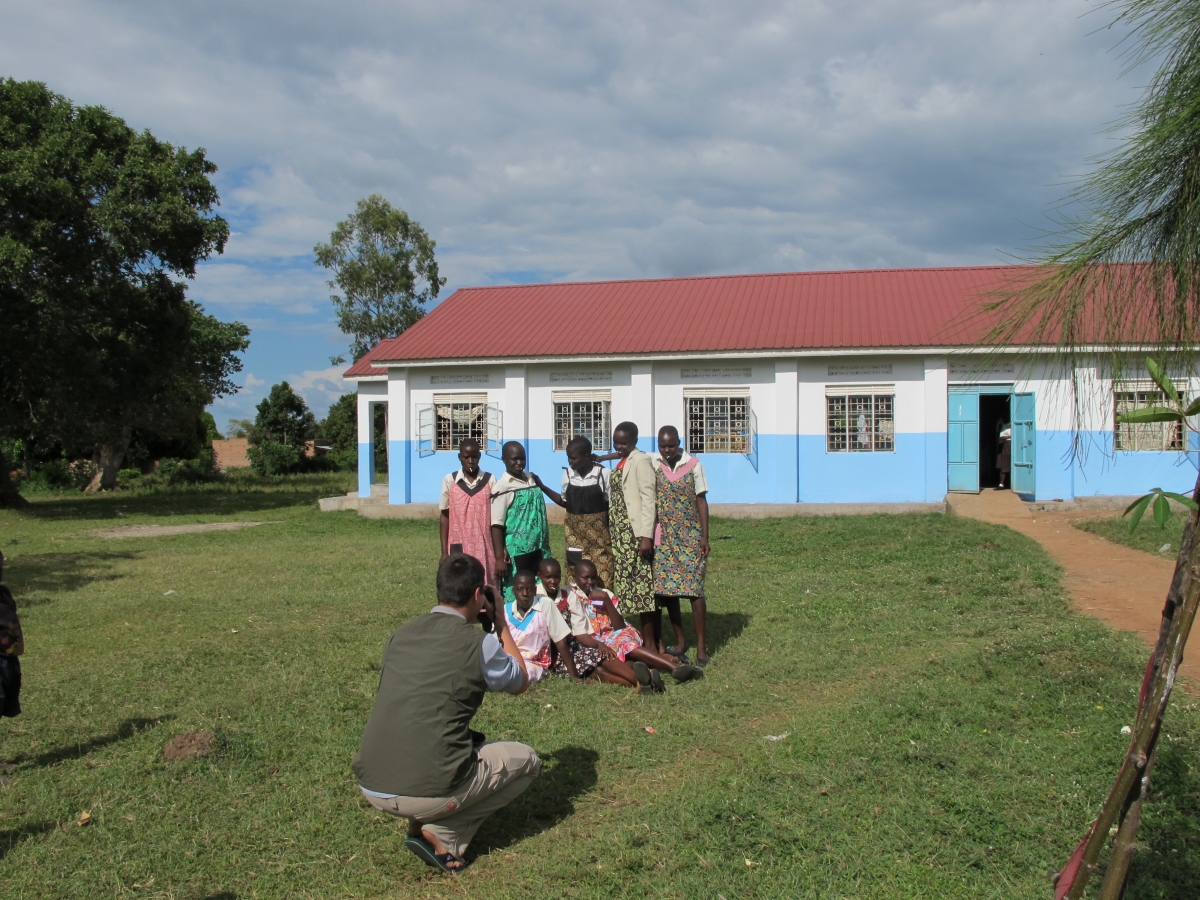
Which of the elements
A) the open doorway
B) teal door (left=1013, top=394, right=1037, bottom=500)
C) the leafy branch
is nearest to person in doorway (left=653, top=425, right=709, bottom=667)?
the leafy branch

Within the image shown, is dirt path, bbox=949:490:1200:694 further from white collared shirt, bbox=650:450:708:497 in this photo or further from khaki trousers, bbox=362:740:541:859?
khaki trousers, bbox=362:740:541:859

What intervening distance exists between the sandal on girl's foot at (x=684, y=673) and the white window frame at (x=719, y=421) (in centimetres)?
1159

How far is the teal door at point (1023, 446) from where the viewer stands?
16422 millimetres

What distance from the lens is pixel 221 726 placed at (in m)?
5.36

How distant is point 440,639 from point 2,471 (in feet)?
74.1

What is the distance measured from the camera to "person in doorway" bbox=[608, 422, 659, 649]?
6.48 meters

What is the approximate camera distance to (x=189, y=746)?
493 cm

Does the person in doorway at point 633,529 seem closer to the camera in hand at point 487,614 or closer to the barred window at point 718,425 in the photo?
the camera in hand at point 487,614

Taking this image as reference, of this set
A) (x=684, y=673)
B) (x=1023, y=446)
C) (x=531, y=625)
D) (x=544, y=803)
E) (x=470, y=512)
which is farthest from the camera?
(x=1023, y=446)

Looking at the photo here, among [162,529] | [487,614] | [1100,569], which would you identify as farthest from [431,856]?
[162,529]

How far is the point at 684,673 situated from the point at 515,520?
1682 mm

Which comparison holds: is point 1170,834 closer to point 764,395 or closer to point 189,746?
point 189,746

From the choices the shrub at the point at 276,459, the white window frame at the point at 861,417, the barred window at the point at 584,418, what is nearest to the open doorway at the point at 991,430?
the white window frame at the point at 861,417

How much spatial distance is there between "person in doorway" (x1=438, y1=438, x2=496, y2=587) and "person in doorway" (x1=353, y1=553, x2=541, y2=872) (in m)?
2.89
